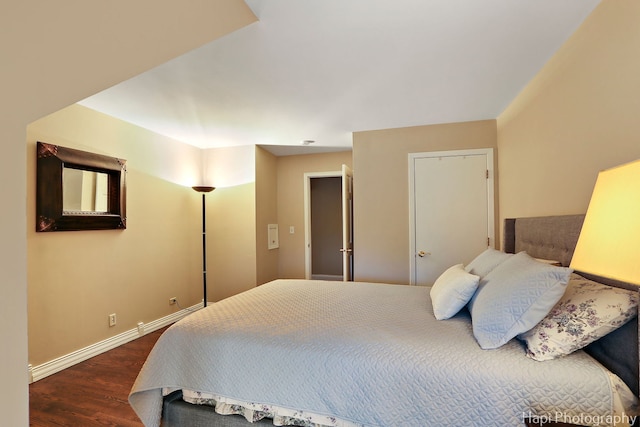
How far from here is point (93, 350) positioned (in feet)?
8.93

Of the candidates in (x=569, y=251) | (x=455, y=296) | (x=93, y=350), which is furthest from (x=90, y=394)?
(x=569, y=251)

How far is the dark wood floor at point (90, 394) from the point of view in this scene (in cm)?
187

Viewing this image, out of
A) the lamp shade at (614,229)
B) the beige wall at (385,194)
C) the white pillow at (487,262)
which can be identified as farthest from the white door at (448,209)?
the lamp shade at (614,229)

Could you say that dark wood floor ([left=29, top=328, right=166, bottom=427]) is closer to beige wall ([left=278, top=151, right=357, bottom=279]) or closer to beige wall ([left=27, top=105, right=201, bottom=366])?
beige wall ([left=27, top=105, right=201, bottom=366])

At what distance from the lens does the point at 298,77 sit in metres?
2.20

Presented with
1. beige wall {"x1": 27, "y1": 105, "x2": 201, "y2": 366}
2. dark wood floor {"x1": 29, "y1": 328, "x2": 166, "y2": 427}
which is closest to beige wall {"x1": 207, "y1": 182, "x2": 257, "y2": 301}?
beige wall {"x1": 27, "y1": 105, "x2": 201, "y2": 366}

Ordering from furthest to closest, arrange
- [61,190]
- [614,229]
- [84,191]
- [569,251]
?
[84,191] → [61,190] → [569,251] → [614,229]

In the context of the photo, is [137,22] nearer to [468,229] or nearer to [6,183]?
[6,183]

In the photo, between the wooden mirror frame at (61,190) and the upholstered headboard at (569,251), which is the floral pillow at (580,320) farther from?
the wooden mirror frame at (61,190)

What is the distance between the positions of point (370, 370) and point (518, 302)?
0.67 m

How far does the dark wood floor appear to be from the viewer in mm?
1874

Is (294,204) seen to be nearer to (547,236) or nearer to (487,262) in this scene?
(487,262)

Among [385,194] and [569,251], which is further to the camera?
[385,194]

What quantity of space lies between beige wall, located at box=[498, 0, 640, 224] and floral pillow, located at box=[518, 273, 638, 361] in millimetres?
604
